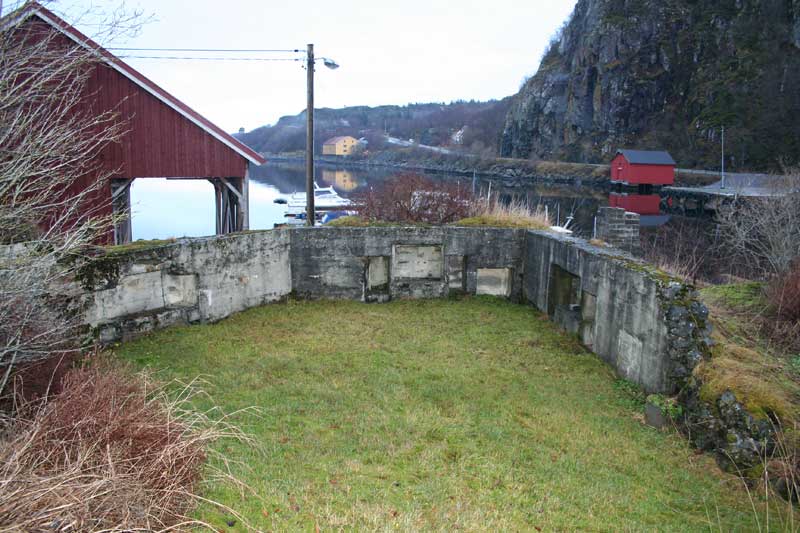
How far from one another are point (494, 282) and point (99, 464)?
11725 mm

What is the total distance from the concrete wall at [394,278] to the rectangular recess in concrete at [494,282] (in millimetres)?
26

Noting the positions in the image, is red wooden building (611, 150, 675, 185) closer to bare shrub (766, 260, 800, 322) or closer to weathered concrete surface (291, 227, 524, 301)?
bare shrub (766, 260, 800, 322)

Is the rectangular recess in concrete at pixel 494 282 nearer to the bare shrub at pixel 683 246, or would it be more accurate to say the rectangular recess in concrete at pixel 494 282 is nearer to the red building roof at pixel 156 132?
the red building roof at pixel 156 132

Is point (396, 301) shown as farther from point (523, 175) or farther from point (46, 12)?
point (523, 175)

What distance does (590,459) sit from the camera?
6672mm

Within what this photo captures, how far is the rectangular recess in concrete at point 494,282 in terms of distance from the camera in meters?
15.0

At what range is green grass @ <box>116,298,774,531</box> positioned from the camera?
17.2 feet

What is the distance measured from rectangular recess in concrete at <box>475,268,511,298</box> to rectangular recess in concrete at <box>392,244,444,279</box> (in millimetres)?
1152

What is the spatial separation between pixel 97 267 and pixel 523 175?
76.5 meters

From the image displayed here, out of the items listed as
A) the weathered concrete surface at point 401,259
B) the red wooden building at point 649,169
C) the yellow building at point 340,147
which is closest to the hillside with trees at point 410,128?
the yellow building at point 340,147

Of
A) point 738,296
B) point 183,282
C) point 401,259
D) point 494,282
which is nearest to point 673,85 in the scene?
point 738,296

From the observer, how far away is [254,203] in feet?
176

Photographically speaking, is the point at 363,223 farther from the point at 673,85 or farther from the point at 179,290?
the point at 673,85

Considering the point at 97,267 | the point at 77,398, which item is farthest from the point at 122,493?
the point at 97,267
